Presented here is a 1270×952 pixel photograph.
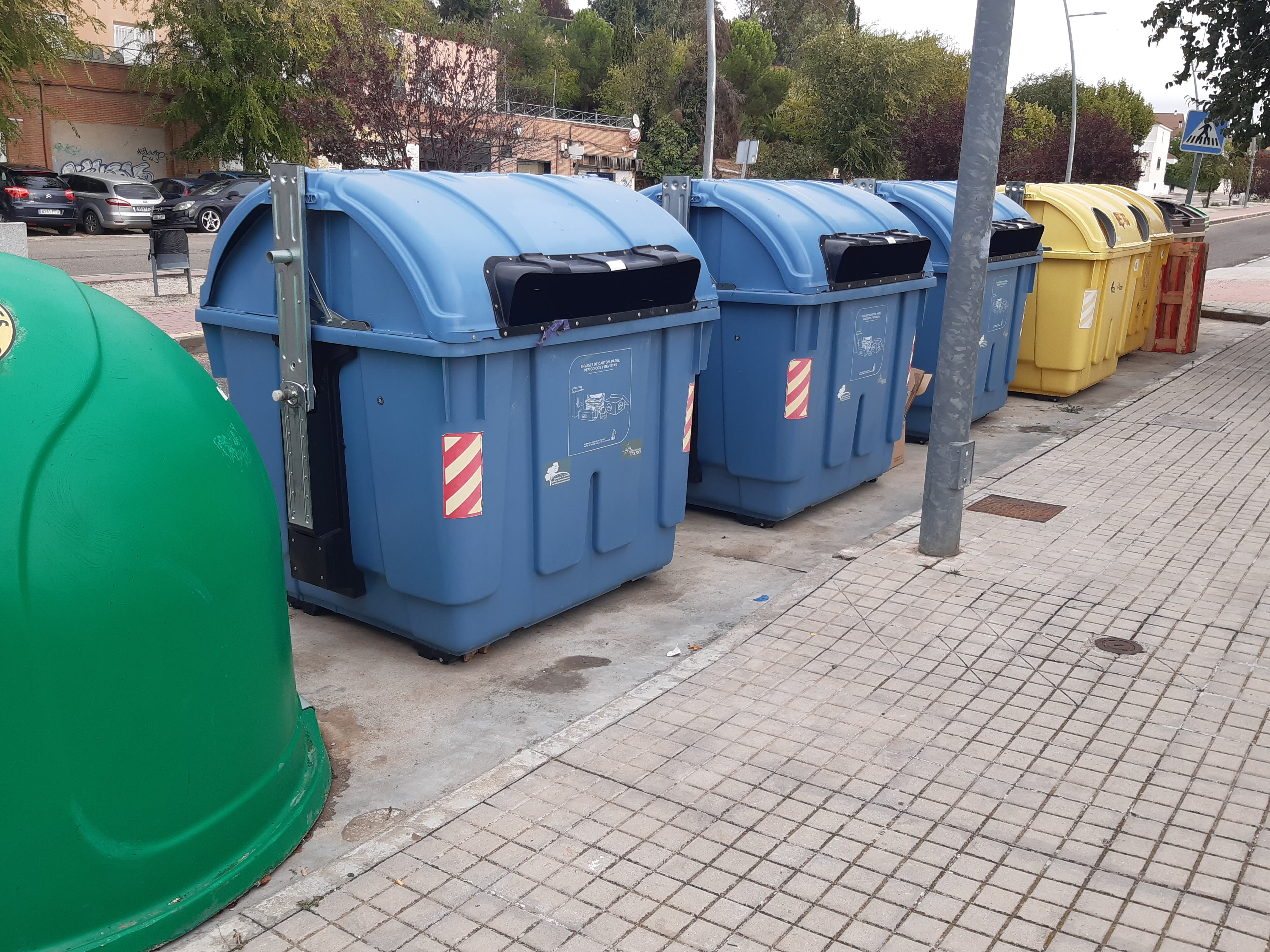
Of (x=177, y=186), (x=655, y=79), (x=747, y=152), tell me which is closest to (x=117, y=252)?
(x=177, y=186)

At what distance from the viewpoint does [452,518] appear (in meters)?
4.32

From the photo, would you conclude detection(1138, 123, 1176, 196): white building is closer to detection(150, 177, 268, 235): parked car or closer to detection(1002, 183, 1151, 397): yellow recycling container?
detection(150, 177, 268, 235): parked car

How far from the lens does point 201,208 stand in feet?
85.6

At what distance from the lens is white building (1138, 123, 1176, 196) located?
81.2 metres

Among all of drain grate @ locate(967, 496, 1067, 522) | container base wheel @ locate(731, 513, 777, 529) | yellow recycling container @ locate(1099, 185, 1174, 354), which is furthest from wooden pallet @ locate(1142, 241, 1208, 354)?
container base wheel @ locate(731, 513, 777, 529)

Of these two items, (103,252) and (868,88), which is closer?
(103,252)

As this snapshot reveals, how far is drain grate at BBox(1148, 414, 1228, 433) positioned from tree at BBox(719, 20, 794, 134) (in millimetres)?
51078

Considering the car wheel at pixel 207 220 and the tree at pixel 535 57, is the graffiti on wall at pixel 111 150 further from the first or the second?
the tree at pixel 535 57

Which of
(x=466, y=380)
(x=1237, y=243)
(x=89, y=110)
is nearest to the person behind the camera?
(x=466, y=380)

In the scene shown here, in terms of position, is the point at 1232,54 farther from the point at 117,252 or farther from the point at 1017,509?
the point at 117,252

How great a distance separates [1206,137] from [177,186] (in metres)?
24.5

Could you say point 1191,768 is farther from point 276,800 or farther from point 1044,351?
point 1044,351

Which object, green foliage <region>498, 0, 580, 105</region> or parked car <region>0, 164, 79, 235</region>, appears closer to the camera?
parked car <region>0, 164, 79, 235</region>

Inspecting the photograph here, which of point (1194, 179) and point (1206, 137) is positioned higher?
point (1206, 137)
